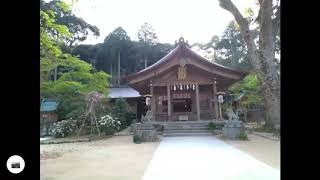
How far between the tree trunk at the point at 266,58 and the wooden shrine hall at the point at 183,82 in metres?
2.52

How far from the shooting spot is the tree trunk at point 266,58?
13984 millimetres

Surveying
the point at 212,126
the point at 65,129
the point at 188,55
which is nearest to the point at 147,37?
the point at 188,55

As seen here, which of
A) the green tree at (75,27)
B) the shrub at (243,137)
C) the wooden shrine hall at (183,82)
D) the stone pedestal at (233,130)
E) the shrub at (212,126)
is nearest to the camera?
the shrub at (243,137)

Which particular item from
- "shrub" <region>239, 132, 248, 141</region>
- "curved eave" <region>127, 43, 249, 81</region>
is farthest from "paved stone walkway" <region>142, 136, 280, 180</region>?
"curved eave" <region>127, 43, 249, 81</region>

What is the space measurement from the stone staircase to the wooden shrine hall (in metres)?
1.50

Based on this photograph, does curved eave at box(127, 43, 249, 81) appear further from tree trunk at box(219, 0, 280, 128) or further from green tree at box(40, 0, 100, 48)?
green tree at box(40, 0, 100, 48)

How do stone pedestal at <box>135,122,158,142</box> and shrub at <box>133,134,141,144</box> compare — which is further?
stone pedestal at <box>135,122,158,142</box>

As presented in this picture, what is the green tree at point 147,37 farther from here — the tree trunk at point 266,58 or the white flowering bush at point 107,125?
the tree trunk at point 266,58

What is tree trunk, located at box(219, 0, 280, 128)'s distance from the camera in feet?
45.9

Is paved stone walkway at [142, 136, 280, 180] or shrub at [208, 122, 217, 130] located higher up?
shrub at [208, 122, 217, 130]

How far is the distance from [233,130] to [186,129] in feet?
9.97

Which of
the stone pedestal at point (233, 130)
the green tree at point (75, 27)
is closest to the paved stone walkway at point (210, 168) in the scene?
the stone pedestal at point (233, 130)
